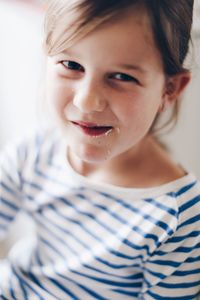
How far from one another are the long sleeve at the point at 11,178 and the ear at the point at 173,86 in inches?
11.0

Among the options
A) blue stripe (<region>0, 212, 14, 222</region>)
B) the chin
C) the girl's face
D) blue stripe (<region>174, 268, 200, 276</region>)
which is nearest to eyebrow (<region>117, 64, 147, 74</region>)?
the girl's face

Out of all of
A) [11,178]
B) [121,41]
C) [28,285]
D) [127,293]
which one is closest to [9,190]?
[11,178]

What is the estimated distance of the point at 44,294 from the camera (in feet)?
2.43

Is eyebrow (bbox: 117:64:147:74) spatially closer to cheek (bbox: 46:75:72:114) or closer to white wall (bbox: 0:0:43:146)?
cheek (bbox: 46:75:72:114)

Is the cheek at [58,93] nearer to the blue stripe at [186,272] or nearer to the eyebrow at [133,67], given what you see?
the eyebrow at [133,67]

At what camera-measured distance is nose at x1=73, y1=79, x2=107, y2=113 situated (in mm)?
598

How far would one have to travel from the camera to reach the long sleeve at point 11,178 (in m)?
0.82

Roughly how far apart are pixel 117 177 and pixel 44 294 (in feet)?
0.74

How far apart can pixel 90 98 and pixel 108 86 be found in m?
0.03

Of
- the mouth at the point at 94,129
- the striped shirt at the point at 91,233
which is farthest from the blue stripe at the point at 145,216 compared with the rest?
Result: the mouth at the point at 94,129

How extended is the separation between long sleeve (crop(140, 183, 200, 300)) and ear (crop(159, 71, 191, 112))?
0.46 feet

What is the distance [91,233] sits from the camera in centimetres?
75

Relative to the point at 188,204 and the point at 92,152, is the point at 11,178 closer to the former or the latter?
the point at 92,152

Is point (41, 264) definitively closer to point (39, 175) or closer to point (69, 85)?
point (39, 175)
